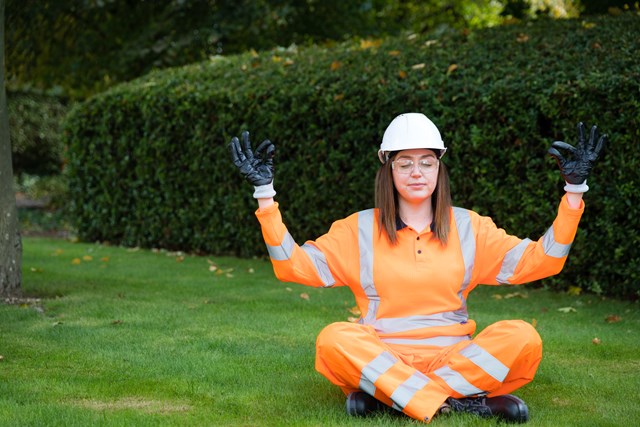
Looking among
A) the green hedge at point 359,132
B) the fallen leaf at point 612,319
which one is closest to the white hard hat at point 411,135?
the fallen leaf at point 612,319

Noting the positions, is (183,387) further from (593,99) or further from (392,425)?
(593,99)

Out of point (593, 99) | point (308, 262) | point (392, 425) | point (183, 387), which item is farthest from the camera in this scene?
point (593, 99)

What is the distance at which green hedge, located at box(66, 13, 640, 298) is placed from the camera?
7.62 meters

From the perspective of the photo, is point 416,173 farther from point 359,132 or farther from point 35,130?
point 35,130

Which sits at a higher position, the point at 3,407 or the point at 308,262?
the point at 308,262

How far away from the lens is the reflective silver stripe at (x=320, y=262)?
14.3ft

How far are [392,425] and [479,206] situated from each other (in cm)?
465

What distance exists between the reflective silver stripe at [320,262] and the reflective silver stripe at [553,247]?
3.25ft

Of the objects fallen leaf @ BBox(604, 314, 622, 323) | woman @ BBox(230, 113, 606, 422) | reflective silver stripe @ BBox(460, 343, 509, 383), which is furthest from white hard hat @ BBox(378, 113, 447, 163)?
fallen leaf @ BBox(604, 314, 622, 323)

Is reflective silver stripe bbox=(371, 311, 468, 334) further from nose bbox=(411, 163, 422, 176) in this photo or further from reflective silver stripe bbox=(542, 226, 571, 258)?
nose bbox=(411, 163, 422, 176)

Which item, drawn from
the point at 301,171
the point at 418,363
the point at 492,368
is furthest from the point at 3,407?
the point at 301,171

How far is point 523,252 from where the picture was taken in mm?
4285

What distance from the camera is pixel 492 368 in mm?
4090

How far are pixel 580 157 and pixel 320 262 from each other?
1.25 meters
